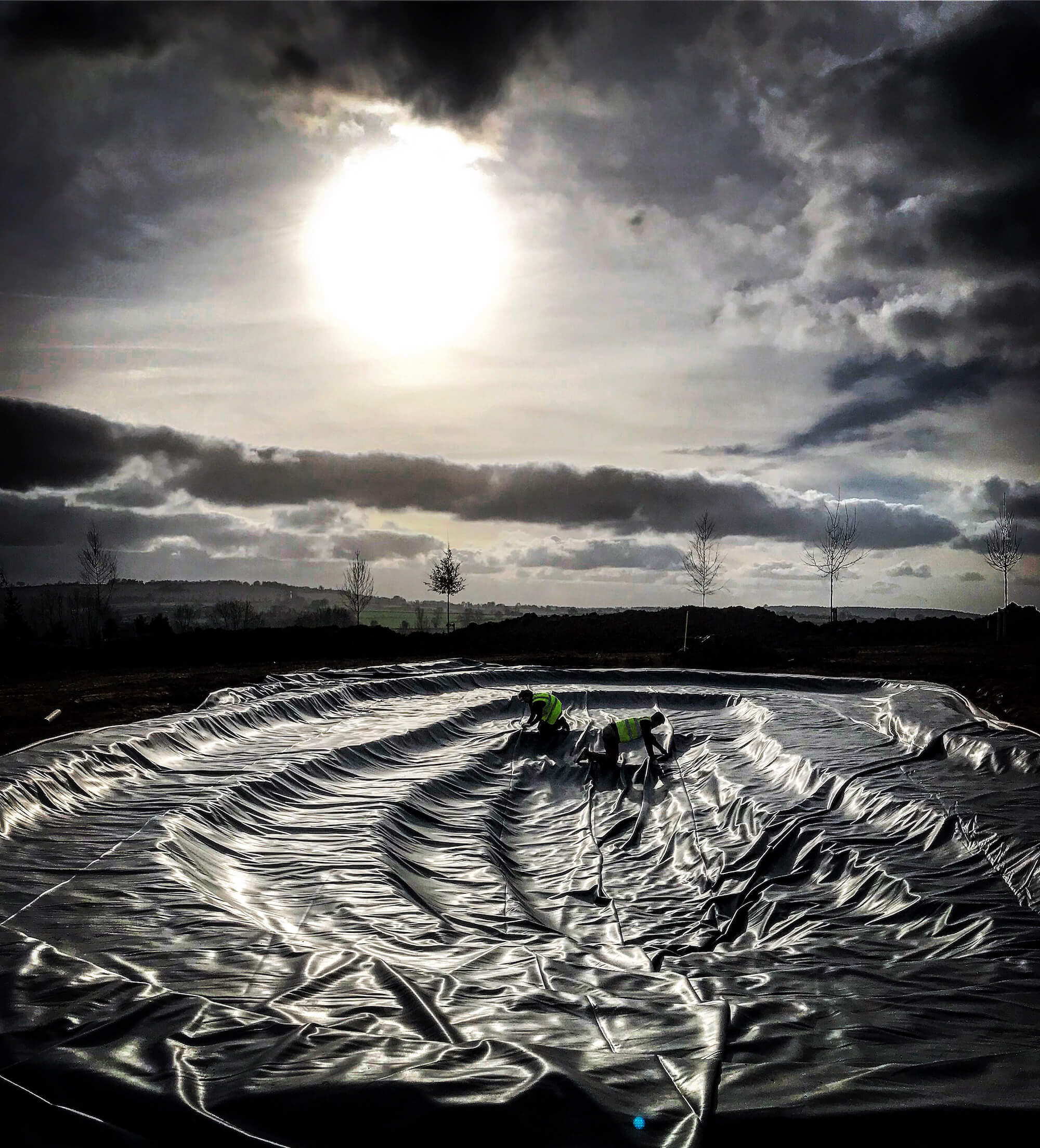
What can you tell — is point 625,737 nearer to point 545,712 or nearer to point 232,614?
point 545,712

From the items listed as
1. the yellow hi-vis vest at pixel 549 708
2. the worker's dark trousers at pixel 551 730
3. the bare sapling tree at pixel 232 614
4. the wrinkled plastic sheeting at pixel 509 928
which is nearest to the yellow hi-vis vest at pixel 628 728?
the wrinkled plastic sheeting at pixel 509 928

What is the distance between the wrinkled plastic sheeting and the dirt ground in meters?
3.52

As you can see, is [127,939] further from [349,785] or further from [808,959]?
[349,785]

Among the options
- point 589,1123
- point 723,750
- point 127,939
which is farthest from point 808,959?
point 723,750

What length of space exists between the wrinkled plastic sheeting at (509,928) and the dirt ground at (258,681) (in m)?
3.52

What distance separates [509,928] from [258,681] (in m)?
13.5

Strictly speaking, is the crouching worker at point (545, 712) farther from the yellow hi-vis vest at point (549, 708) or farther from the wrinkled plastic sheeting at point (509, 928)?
the wrinkled plastic sheeting at point (509, 928)

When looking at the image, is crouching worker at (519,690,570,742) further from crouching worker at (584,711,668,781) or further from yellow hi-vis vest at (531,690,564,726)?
crouching worker at (584,711,668,781)

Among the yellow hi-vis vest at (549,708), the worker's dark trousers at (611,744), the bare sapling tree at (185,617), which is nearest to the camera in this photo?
the worker's dark trousers at (611,744)

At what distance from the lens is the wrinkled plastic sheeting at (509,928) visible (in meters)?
2.33

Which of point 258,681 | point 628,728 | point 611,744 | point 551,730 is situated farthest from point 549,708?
point 258,681

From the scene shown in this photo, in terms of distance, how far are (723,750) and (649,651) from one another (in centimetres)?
1849

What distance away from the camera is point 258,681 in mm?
17156

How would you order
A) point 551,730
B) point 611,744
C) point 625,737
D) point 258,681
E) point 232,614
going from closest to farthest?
1. point 625,737
2. point 611,744
3. point 551,730
4. point 258,681
5. point 232,614
